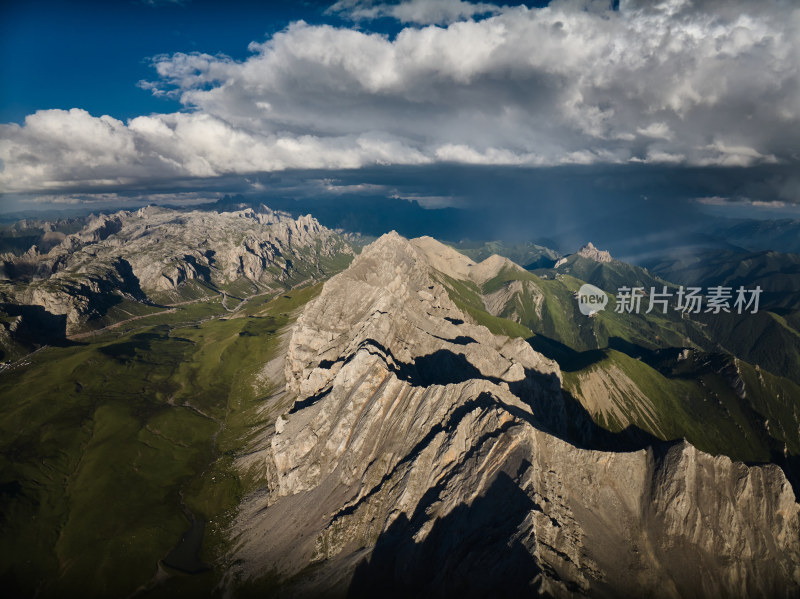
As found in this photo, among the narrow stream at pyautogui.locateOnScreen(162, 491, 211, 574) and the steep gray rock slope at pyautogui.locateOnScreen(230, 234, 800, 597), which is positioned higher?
the steep gray rock slope at pyautogui.locateOnScreen(230, 234, 800, 597)

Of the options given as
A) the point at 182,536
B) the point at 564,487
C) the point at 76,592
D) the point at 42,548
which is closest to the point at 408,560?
the point at 564,487

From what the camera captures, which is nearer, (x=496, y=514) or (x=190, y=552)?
(x=496, y=514)

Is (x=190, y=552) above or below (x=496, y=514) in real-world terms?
below

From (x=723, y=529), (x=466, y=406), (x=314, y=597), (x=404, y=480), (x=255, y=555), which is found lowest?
(x=255, y=555)

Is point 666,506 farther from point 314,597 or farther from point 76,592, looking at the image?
point 76,592

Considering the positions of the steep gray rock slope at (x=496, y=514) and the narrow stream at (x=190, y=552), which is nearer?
the steep gray rock slope at (x=496, y=514)

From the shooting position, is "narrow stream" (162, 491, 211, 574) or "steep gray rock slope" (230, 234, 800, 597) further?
"narrow stream" (162, 491, 211, 574)

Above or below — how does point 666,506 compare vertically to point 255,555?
above

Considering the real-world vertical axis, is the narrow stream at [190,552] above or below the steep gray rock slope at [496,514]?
below
